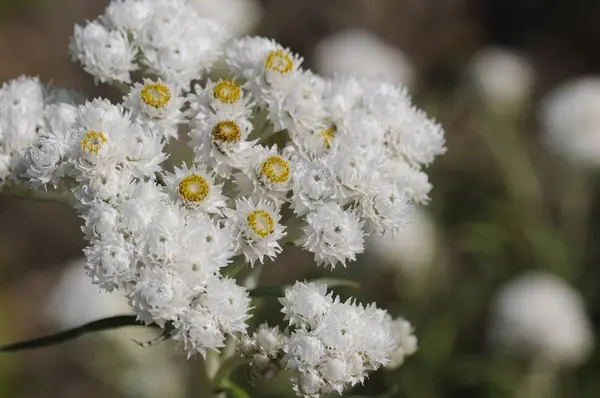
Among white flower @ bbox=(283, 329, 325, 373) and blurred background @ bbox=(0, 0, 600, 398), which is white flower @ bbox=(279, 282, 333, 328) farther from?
blurred background @ bbox=(0, 0, 600, 398)

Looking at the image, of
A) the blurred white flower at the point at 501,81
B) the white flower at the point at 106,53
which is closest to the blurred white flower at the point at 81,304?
the white flower at the point at 106,53

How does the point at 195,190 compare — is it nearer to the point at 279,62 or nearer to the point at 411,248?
the point at 279,62

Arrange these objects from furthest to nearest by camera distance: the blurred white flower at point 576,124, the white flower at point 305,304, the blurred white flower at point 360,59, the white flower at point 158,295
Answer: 1. the blurred white flower at point 360,59
2. the blurred white flower at point 576,124
3. the white flower at point 305,304
4. the white flower at point 158,295

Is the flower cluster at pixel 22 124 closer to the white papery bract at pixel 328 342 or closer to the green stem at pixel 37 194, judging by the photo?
the green stem at pixel 37 194

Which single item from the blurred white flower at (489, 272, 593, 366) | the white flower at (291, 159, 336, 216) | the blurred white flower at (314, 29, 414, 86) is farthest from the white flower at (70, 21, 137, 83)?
the blurred white flower at (314, 29, 414, 86)

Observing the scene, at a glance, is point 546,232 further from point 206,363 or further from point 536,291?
point 206,363

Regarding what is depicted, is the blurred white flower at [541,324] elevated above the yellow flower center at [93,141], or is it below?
above

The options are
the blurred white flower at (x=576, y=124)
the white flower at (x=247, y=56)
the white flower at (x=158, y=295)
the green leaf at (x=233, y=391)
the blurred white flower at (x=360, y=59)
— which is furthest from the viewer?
the blurred white flower at (x=360, y=59)
